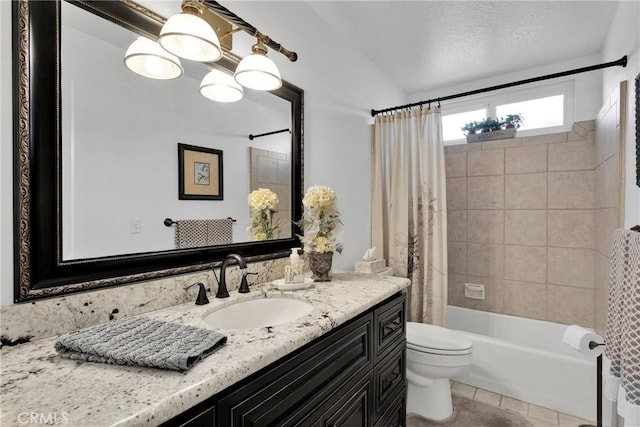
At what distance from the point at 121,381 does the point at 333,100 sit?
197cm

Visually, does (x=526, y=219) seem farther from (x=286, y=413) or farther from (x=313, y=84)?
(x=286, y=413)

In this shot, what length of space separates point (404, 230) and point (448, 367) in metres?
1.04

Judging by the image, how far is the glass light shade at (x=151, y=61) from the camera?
1037 mm

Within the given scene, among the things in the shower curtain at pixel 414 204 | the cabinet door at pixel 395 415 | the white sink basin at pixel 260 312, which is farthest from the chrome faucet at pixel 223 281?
the shower curtain at pixel 414 204

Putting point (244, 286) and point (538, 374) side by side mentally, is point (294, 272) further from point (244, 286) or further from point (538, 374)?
point (538, 374)

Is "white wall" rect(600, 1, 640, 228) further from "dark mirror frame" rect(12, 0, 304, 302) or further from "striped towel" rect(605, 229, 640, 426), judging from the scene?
"dark mirror frame" rect(12, 0, 304, 302)

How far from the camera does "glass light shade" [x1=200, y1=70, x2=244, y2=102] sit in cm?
130

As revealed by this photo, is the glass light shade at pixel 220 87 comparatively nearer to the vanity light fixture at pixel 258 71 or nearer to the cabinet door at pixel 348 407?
the vanity light fixture at pixel 258 71

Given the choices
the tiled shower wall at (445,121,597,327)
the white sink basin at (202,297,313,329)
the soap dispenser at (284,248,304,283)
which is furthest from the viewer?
the tiled shower wall at (445,121,597,327)

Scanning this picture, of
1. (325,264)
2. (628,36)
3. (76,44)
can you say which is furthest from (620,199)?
(76,44)

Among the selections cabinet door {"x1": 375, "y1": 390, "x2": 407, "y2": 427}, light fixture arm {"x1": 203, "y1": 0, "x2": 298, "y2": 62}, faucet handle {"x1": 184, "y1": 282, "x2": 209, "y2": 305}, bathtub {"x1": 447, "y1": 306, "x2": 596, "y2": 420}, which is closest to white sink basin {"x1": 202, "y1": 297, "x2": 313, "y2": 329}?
faucet handle {"x1": 184, "y1": 282, "x2": 209, "y2": 305}

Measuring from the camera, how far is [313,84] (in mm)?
1933

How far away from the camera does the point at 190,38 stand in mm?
1064

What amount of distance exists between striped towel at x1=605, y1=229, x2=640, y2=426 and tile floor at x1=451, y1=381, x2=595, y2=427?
0.99m
